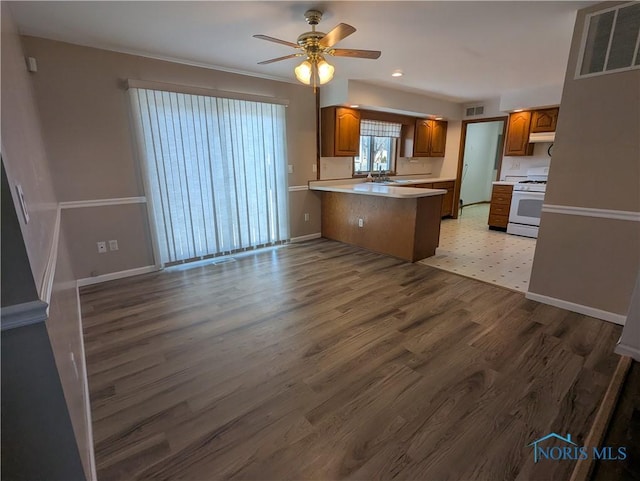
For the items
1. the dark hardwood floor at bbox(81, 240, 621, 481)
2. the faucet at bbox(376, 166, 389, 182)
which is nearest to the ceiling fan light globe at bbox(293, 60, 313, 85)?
the dark hardwood floor at bbox(81, 240, 621, 481)

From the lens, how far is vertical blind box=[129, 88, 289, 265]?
3.46 meters

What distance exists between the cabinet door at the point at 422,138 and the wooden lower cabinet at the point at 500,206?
5.29ft

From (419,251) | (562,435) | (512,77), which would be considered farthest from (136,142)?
(512,77)

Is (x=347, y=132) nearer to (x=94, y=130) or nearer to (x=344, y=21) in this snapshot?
(x=344, y=21)

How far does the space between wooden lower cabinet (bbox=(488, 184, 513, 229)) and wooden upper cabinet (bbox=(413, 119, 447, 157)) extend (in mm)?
1606

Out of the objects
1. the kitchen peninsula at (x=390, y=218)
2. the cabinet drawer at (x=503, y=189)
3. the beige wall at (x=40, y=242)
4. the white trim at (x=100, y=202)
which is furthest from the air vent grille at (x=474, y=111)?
the beige wall at (x=40, y=242)

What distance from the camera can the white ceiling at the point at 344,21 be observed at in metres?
2.28

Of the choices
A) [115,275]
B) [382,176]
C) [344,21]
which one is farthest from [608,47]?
[115,275]

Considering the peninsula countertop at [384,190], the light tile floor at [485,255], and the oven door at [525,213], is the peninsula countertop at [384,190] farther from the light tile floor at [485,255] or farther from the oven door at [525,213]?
the oven door at [525,213]

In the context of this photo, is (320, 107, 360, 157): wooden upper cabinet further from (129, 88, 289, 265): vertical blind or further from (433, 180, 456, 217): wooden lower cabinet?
(433, 180, 456, 217): wooden lower cabinet

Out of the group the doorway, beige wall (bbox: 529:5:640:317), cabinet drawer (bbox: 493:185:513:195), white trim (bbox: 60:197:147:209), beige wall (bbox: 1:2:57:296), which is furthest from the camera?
the doorway

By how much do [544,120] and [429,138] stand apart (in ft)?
6.54

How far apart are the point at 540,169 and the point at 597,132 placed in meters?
3.67

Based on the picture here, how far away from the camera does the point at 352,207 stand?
4645 mm
